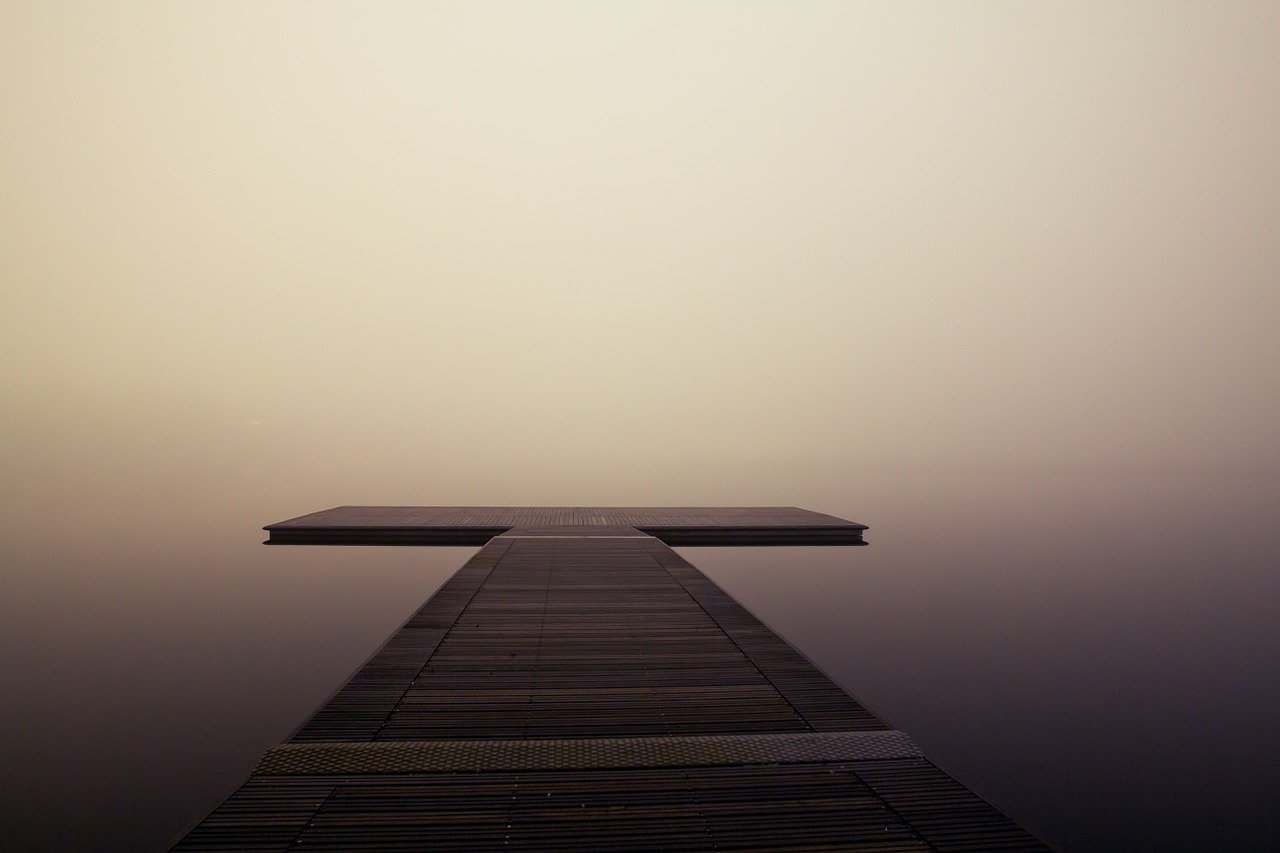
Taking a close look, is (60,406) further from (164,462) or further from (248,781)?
(248,781)

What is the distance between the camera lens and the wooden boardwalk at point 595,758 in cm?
235

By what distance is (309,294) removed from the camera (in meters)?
22.4

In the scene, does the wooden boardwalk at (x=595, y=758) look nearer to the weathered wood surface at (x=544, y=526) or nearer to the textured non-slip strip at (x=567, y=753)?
the textured non-slip strip at (x=567, y=753)

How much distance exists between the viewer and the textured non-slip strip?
2746 mm

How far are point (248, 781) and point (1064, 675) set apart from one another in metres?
5.47

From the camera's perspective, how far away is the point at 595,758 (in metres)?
2.83

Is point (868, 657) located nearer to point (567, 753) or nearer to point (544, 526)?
point (567, 753)

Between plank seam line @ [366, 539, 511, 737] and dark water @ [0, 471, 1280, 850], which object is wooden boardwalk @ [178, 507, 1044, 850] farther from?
dark water @ [0, 471, 1280, 850]

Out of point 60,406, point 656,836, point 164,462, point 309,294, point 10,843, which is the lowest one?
point 10,843

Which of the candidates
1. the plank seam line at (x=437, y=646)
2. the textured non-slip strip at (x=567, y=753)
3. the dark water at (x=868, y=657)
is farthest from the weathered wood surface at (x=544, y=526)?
the textured non-slip strip at (x=567, y=753)

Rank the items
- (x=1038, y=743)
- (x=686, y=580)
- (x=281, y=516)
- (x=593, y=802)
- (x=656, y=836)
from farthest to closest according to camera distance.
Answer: (x=281, y=516), (x=686, y=580), (x=1038, y=743), (x=593, y=802), (x=656, y=836)

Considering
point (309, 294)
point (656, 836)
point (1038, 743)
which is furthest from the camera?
point (309, 294)

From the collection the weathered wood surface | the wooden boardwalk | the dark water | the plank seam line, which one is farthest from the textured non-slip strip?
the weathered wood surface

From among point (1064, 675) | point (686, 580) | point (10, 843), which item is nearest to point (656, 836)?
point (10, 843)
